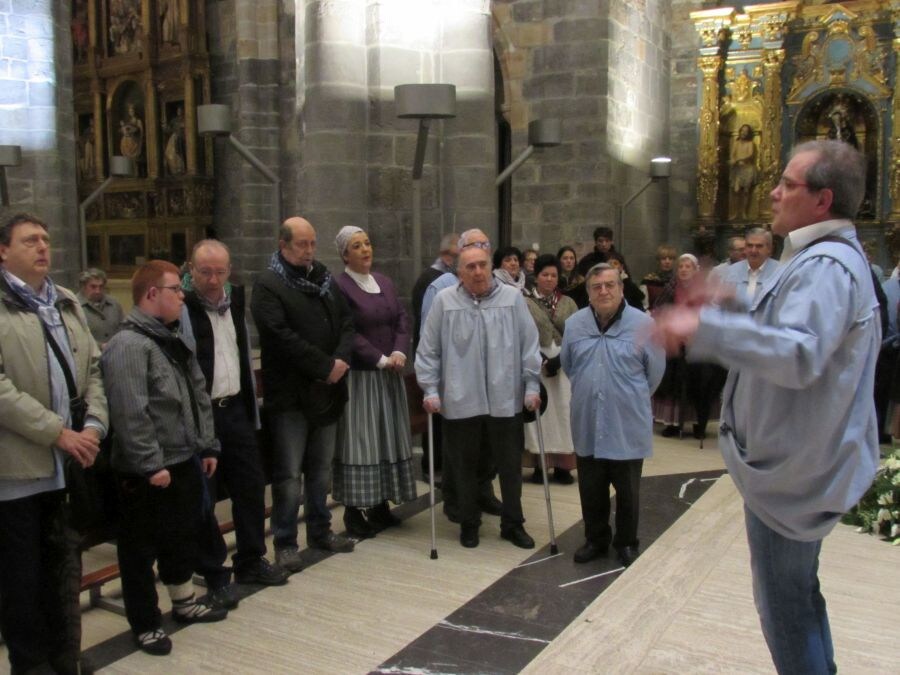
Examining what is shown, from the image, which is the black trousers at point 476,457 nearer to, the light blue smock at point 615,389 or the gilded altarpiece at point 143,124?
the light blue smock at point 615,389

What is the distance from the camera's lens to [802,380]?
1.93 metres

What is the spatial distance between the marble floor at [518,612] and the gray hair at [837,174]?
6.22 ft

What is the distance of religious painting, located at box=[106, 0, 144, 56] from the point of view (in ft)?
45.1

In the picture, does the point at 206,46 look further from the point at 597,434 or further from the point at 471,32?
the point at 597,434

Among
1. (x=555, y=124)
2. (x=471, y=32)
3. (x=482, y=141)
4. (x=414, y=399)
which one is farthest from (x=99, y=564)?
(x=555, y=124)

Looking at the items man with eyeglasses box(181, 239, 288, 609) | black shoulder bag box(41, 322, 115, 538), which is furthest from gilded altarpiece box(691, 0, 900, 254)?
black shoulder bag box(41, 322, 115, 538)

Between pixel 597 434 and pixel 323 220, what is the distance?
265cm

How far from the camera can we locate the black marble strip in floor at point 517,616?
3254mm

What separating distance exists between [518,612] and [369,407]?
4.81ft

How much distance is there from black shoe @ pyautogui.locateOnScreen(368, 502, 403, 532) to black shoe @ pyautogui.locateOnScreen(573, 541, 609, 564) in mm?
1154

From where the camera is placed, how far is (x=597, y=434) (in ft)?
13.9

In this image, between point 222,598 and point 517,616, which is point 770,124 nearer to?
point 517,616

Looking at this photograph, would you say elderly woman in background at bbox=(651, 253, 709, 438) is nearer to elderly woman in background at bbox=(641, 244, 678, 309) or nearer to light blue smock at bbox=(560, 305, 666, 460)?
elderly woman in background at bbox=(641, 244, 678, 309)

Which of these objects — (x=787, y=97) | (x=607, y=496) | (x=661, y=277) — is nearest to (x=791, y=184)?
(x=607, y=496)
